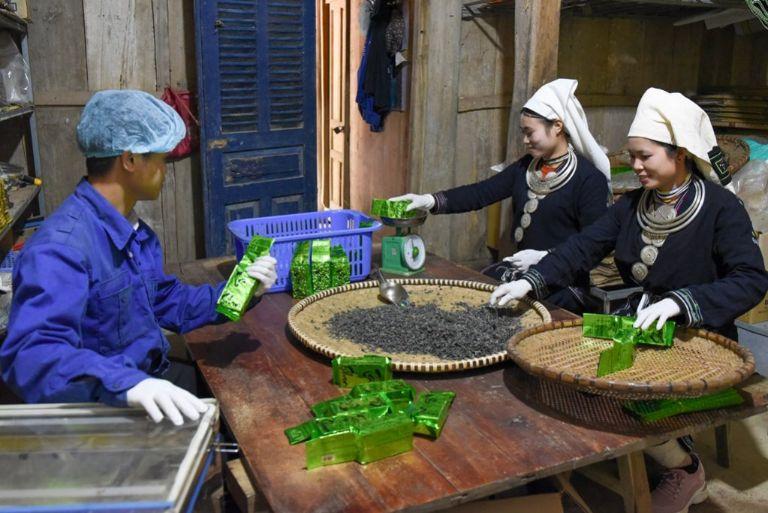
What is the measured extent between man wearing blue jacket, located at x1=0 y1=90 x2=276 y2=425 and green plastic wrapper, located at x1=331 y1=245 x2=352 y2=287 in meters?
0.56

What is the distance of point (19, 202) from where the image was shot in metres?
3.54

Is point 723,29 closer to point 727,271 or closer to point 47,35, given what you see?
point 727,271

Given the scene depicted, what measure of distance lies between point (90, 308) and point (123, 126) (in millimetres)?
Result: 463

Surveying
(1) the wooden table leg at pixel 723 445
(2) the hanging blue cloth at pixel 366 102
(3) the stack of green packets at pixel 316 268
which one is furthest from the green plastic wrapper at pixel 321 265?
(2) the hanging blue cloth at pixel 366 102

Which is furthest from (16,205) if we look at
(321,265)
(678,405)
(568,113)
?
(678,405)

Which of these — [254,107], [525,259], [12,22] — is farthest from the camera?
[254,107]

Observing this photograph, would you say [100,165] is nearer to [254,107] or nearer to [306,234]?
[306,234]

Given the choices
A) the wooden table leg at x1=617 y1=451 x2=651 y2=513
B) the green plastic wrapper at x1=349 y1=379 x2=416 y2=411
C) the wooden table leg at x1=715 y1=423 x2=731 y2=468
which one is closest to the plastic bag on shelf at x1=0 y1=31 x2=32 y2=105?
the green plastic wrapper at x1=349 y1=379 x2=416 y2=411

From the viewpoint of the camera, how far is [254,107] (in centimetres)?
475

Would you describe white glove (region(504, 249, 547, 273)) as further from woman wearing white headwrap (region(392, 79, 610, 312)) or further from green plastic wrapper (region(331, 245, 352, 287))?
green plastic wrapper (region(331, 245, 352, 287))

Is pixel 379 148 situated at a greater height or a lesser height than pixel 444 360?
greater

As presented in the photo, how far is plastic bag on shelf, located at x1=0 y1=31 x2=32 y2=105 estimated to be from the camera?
3887mm

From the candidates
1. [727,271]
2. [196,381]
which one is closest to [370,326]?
[196,381]

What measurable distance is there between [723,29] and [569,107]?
3629 mm
